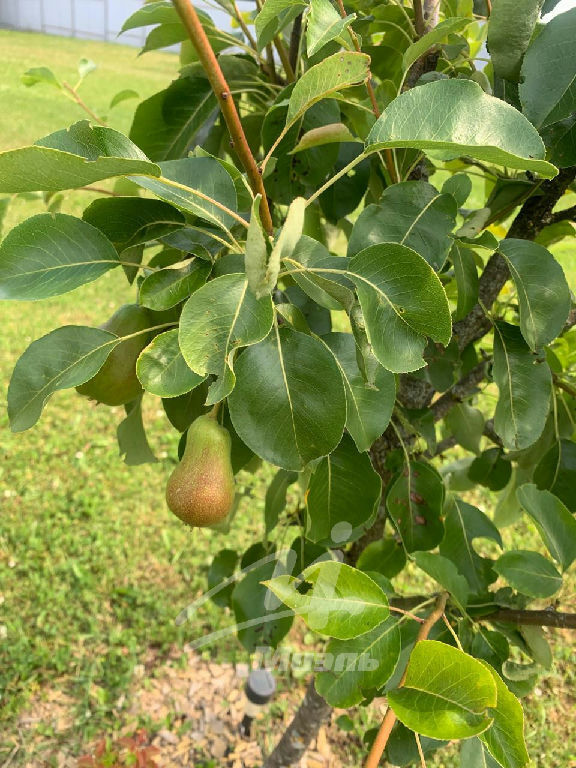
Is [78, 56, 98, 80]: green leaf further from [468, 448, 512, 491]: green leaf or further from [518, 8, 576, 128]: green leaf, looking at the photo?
[468, 448, 512, 491]: green leaf

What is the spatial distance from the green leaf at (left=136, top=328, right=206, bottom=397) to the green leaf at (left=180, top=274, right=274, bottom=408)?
0.04 metres

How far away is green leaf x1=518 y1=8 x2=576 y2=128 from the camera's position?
552 millimetres

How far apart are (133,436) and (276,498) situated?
213mm

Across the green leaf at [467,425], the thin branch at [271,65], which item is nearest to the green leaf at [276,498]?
the green leaf at [467,425]

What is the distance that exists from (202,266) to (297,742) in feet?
3.59

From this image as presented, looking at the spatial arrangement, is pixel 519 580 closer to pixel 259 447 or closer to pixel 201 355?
pixel 259 447

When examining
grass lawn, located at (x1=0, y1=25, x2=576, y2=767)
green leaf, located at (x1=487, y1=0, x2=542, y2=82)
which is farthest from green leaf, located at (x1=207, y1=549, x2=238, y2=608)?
green leaf, located at (x1=487, y1=0, x2=542, y2=82)

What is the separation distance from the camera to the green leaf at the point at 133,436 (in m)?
0.86

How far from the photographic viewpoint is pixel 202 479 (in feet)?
1.96

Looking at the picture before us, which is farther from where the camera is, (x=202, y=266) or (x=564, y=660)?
(x=564, y=660)

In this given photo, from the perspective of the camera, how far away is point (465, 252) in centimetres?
68

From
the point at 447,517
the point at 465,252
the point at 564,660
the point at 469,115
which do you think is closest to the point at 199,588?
the point at 564,660

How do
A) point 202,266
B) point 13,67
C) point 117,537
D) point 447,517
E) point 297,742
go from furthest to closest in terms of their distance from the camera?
1. point 13,67
2. point 117,537
3. point 297,742
4. point 447,517
5. point 202,266

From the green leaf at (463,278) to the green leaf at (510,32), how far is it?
6.7 inches
